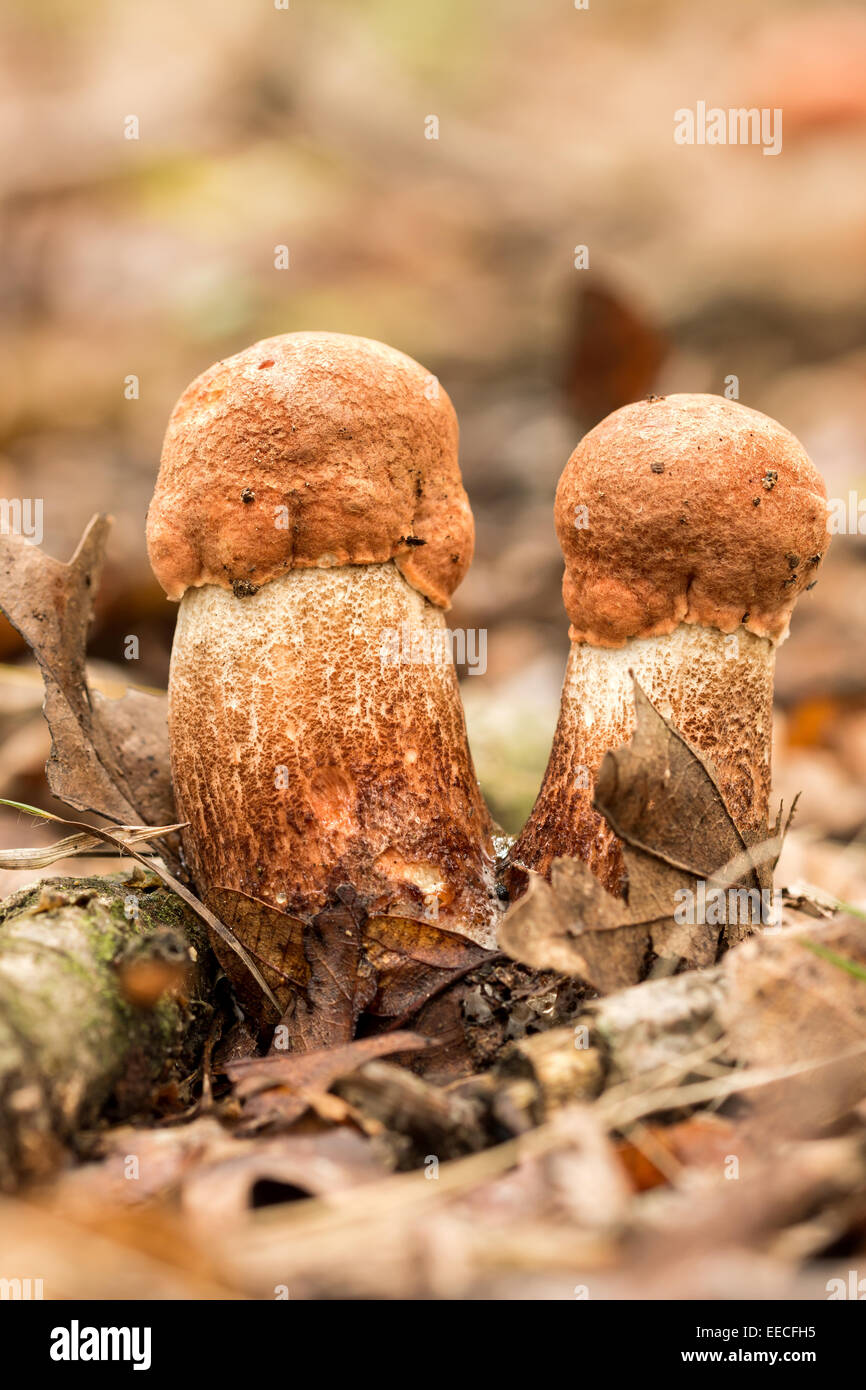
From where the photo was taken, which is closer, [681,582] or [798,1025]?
[798,1025]

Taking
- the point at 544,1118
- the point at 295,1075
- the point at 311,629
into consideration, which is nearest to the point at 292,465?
the point at 311,629

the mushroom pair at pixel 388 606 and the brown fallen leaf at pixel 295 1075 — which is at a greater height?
the mushroom pair at pixel 388 606

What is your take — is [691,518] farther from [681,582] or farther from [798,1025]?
[798,1025]

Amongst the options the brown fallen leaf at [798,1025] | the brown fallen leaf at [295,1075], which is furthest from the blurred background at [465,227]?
the brown fallen leaf at [798,1025]

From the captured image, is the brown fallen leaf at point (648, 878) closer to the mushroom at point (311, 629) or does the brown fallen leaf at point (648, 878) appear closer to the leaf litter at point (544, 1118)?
the leaf litter at point (544, 1118)

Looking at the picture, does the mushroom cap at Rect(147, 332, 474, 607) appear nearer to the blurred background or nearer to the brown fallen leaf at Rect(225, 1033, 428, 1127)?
the brown fallen leaf at Rect(225, 1033, 428, 1127)

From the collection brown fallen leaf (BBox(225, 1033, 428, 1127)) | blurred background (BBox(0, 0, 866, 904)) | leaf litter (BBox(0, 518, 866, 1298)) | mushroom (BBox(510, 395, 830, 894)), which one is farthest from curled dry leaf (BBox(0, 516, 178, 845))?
blurred background (BBox(0, 0, 866, 904))

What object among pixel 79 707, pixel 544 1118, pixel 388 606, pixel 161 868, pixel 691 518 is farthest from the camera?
pixel 79 707
